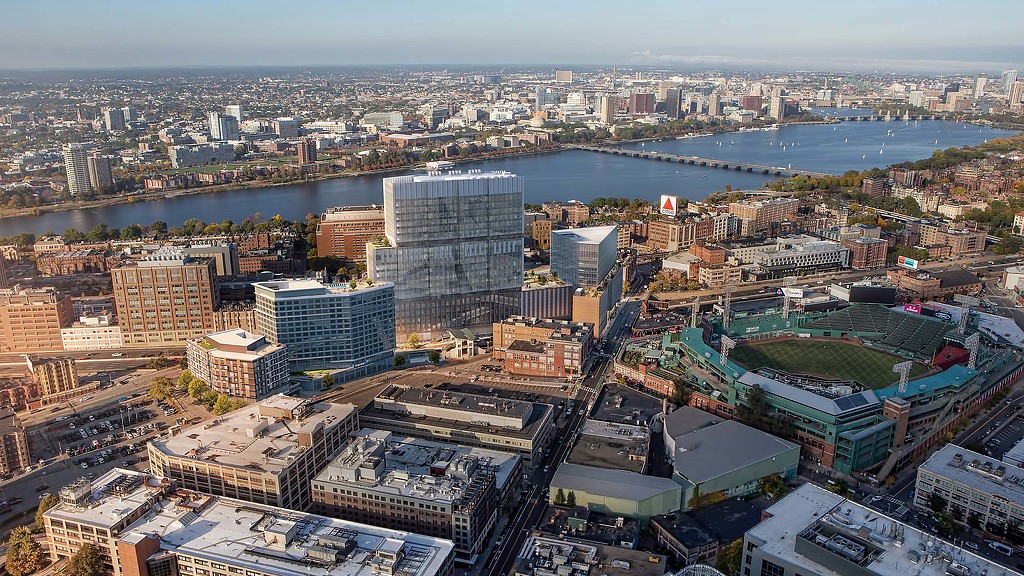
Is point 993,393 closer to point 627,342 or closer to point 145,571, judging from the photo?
point 627,342

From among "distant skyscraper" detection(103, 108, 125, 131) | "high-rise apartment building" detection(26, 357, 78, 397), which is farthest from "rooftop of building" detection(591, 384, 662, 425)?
"distant skyscraper" detection(103, 108, 125, 131)

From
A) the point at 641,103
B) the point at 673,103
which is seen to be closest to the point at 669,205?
the point at 641,103

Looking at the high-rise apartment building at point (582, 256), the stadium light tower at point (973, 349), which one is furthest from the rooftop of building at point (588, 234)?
the stadium light tower at point (973, 349)

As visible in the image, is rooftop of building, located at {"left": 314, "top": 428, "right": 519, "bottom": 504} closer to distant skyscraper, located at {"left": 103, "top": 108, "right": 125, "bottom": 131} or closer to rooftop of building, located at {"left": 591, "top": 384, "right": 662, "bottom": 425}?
rooftop of building, located at {"left": 591, "top": 384, "right": 662, "bottom": 425}

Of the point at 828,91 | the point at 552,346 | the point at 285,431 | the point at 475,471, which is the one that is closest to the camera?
the point at 475,471

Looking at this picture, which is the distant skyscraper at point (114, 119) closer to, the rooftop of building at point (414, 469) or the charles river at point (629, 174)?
the charles river at point (629, 174)

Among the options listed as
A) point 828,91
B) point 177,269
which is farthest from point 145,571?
point 828,91
